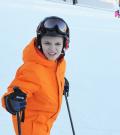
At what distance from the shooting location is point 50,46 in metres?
2.32

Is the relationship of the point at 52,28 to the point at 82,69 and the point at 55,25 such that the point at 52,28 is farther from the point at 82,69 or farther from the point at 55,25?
the point at 82,69

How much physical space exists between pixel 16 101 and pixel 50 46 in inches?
14.4

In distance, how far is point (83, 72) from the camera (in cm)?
539

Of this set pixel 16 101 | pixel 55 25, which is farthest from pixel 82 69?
pixel 16 101

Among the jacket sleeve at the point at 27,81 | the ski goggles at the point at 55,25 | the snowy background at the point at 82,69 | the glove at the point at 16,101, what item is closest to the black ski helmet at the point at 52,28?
the ski goggles at the point at 55,25

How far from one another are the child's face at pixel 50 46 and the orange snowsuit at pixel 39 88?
3 cm

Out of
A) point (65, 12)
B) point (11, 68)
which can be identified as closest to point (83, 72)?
point (11, 68)

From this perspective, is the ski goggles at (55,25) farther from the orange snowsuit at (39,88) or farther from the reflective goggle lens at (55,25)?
the orange snowsuit at (39,88)

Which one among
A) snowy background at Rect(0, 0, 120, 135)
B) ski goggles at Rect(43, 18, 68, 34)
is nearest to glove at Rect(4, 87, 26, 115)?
ski goggles at Rect(43, 18, 68, 34)

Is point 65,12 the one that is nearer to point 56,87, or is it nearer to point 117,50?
point 117,50

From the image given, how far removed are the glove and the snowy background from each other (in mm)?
1252

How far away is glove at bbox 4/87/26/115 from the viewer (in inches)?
85.4

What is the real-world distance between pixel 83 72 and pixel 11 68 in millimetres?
975

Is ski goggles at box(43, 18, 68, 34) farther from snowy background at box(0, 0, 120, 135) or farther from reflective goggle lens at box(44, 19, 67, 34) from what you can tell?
snowy background at box(0, 0, 120, 135)
